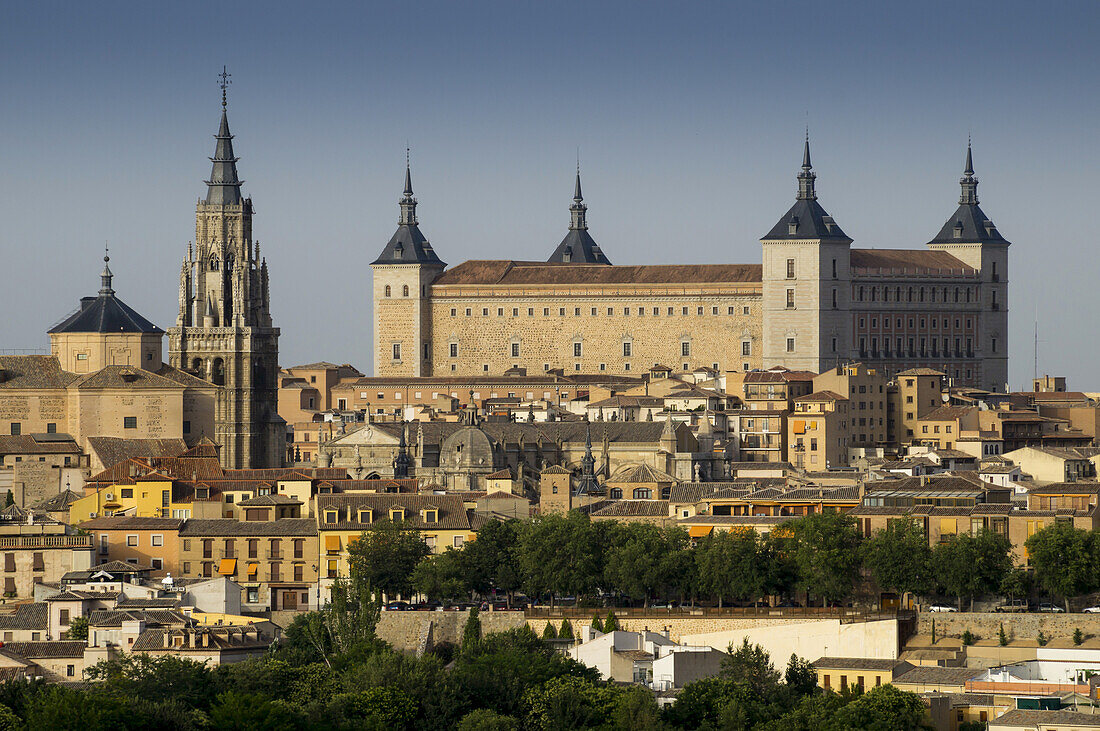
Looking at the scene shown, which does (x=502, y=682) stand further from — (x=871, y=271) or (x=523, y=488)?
(x=871, y=271)

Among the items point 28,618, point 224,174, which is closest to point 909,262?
point 224,174

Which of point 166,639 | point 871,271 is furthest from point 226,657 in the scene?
point 871,271

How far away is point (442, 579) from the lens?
65.6 meters

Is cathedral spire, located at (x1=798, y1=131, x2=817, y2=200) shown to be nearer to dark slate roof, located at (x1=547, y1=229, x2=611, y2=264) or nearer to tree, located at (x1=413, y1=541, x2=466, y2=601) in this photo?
dark slate roof, located at (x1=547, y1=229, x2=611, y2=264)

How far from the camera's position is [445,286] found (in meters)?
142

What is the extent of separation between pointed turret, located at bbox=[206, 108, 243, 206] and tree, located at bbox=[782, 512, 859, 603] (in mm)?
38716

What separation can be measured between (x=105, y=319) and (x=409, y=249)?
46.8 meters

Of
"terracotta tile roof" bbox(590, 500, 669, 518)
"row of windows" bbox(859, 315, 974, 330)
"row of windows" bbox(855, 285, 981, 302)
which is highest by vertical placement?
"row of windows" bbox(855, 285, 981, 302)

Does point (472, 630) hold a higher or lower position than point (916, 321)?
lower

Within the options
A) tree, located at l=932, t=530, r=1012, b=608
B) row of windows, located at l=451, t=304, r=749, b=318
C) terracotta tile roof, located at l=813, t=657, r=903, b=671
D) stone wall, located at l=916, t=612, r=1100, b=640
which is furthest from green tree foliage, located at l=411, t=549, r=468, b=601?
row of windows, located at l=451, t=304, r=749, b=318

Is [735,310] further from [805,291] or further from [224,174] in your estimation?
[224,174]

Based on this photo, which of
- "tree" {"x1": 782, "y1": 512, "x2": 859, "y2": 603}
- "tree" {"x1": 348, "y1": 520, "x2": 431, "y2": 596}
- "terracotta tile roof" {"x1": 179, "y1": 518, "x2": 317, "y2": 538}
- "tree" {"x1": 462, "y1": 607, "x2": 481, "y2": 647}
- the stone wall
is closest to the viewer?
the stone wall

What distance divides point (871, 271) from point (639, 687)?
267 ft

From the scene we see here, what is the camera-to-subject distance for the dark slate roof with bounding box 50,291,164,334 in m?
96.9
